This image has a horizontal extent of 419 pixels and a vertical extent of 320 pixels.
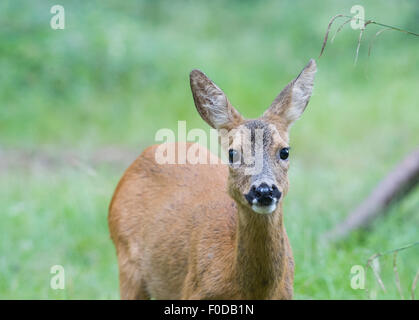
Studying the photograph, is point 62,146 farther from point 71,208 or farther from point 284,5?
point 284,5

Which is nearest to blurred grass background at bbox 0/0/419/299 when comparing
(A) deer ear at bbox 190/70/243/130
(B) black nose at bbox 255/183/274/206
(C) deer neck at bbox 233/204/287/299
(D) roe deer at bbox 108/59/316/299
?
(D) roe deer at bbox 108/59/316/299

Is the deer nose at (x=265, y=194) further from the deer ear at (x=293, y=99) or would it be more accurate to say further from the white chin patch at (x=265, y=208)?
the deer ear at (x=293, y=99)

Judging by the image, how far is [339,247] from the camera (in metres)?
5.82

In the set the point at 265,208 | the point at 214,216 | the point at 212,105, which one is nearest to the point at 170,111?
the point at 214,216

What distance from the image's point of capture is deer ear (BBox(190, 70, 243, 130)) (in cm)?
390

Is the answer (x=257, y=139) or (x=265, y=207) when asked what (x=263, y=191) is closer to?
(x=265, y=207)

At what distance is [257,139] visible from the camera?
12.1ft

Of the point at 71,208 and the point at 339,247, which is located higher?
the point at 71,208

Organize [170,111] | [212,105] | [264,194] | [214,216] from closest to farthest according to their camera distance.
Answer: [264,194] < [212,105] < [214,216] < [170,111]

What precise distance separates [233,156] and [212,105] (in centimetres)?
36

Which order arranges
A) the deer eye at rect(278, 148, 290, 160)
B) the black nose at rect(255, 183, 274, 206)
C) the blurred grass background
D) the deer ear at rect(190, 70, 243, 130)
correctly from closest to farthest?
the black nose at rect(255, 183, 274, 206), the deer eye at rect(278, 148, 290, 160), the deer ear at rect(190, 70, 243, 130), the blurred grass background

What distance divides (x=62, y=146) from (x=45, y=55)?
1544 millimetres

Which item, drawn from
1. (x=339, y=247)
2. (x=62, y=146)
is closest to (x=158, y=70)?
(x=62, y=146)

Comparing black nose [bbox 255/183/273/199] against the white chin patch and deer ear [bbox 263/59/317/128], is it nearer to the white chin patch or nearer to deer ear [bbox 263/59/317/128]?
the white chin patch
